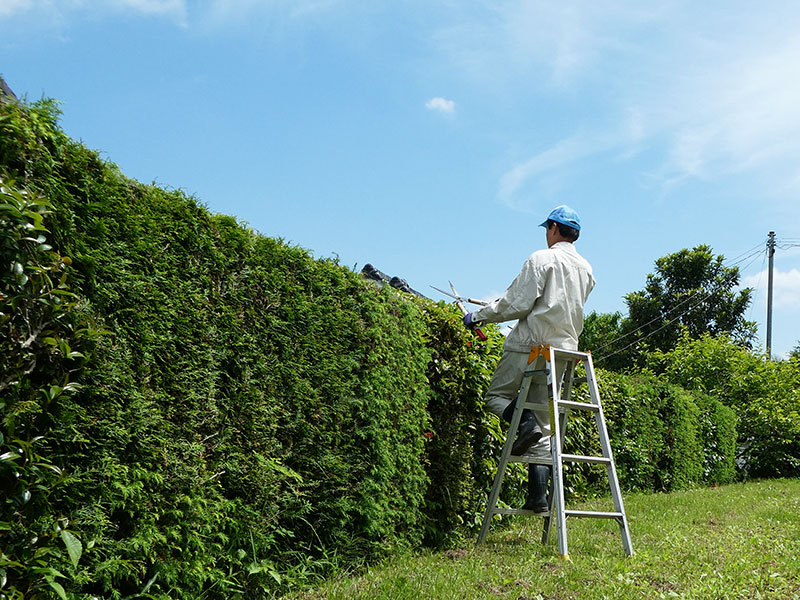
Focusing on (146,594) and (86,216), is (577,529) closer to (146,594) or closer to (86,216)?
(146,594)

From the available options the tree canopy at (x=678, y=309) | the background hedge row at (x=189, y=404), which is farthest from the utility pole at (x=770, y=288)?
the background hedge row at (x=189, y=404)

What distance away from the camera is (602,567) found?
14.0ft

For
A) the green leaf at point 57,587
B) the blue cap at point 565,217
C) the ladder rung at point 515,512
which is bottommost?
the green leaf at point 57,587

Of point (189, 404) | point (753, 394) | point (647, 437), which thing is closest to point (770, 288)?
point (753, 394)

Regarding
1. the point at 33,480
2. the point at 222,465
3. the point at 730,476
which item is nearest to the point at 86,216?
the point at 33,480

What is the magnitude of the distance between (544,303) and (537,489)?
146 cm

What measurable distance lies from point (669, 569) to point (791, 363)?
1859 cm

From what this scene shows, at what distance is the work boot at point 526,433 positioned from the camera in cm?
510

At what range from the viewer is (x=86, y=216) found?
9.29 ft

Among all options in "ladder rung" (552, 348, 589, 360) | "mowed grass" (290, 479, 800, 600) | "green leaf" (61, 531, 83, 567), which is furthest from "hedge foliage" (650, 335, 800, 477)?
"green leaf" (61, 531, 83, 567)

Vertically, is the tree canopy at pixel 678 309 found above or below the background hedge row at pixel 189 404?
above

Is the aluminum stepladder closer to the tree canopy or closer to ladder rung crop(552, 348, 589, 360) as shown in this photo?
ladder rung crop(552, 348, 589, 360)

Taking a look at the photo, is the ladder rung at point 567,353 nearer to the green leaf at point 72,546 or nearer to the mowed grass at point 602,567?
the mowed grass at point 602,567

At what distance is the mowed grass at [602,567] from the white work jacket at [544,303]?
157cm
